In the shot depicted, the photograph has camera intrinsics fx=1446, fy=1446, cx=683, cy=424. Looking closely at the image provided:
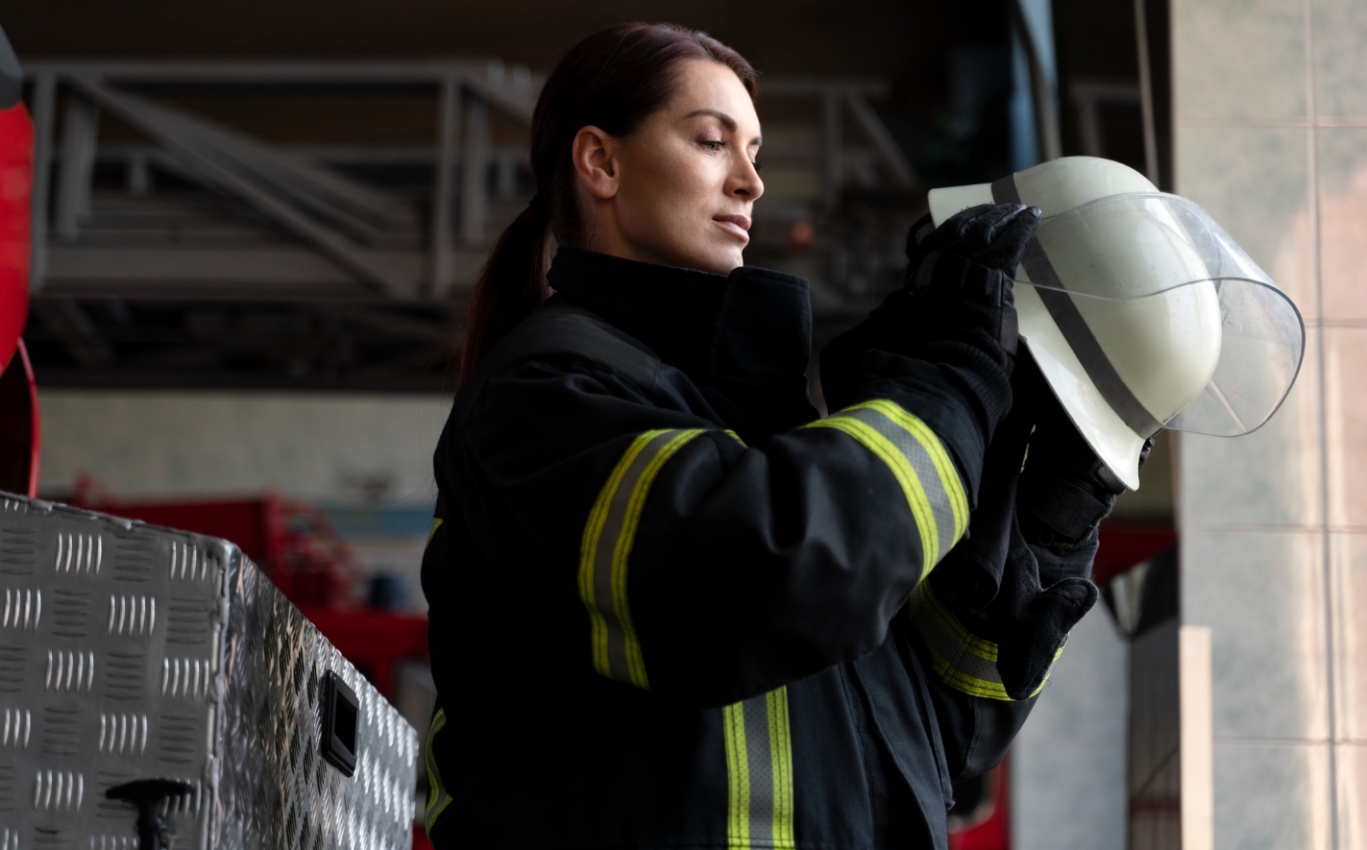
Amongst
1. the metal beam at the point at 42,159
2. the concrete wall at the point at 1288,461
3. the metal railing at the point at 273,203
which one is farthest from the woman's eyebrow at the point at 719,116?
the metal beam at the point at 42,159

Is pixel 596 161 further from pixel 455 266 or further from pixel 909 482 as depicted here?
pixel 455 266

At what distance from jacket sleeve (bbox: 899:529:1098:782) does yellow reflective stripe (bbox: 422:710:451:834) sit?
46 cm

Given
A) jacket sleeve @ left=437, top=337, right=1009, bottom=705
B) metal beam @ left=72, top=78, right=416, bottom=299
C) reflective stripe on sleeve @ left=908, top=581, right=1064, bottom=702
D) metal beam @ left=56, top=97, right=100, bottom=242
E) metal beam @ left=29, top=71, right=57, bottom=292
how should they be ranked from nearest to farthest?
1. jacket sleeve @ left=437, top=337, right=1009, bottom=705
2. reflective stripe on sleeve @ left=908, top=581, right=1064, bottom=702
3. metal beam @ left=29, top=71, right=57, bottom=292
4. metal beam @ left=56, top=97, right=100, bottom=242
5. metal beam @ left=72, top=78, right=416, bottom=299

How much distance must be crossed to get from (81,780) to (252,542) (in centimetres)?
664

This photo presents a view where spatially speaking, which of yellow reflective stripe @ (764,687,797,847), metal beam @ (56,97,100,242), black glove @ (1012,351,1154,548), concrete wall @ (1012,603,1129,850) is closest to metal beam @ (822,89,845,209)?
concrete wall @ (1012,603,1129,850)

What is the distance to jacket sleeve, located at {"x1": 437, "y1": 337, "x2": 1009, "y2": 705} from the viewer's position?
1.06 m

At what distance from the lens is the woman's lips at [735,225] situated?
1.47 metres

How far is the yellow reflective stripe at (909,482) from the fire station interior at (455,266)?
2.95 ft

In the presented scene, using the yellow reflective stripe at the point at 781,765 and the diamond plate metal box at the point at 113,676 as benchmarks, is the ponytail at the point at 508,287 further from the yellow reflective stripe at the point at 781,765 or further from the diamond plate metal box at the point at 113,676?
the yellow reflective stripe at the point at 781,765

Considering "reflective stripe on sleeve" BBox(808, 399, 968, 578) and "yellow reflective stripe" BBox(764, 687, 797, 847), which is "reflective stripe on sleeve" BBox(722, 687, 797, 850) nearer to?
"yellow reflective stripe" BBox(764, 687, 797, 847)

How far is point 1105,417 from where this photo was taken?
138 centimetres

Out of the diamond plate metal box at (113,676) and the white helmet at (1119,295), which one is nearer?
the diamond plate metal box at (113,676)

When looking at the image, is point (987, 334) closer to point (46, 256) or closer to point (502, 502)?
point (502, 502)

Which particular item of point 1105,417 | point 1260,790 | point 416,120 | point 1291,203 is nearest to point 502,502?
point 1105,417
